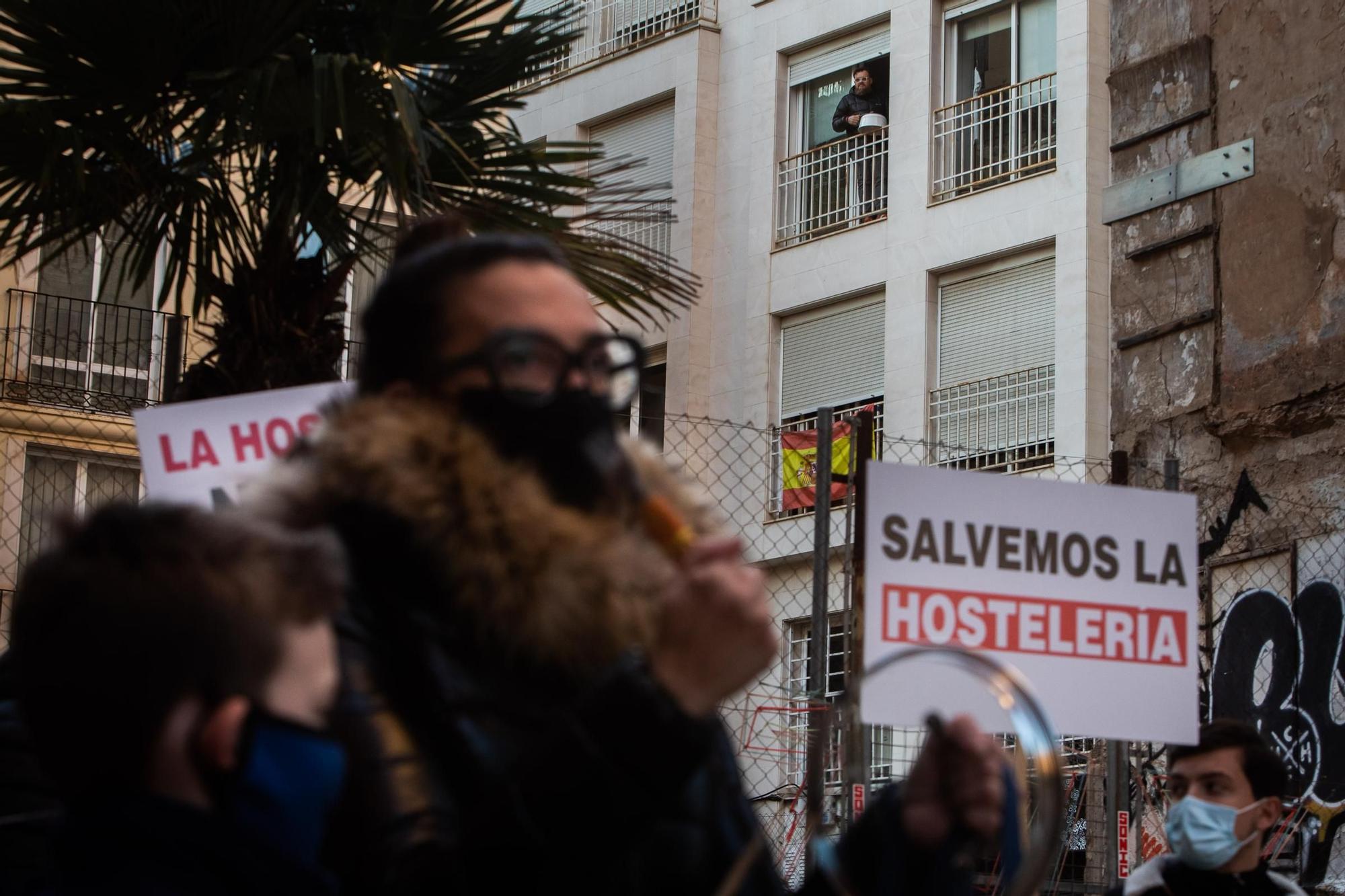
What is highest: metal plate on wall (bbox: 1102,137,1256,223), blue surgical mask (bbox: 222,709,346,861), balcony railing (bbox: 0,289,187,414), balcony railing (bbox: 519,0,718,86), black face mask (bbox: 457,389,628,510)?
balcony railing (bbox: 519,0,718,86)

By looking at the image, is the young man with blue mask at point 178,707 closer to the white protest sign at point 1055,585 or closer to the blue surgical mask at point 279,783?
the blue surgical mask at point 279,783

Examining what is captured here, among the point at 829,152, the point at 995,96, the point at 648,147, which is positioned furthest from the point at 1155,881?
the point at 648,147

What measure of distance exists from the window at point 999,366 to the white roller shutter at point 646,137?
171 inches

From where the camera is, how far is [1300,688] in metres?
10.0

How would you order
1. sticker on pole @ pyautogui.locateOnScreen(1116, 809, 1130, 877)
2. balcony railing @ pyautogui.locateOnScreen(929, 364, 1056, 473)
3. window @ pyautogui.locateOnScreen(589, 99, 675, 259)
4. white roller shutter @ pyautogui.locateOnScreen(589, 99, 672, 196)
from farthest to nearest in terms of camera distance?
white roller shutter @ pyautogui.locateOnScreen(589, 99, 672, 196) < window @ pyautogui.locateOnScreen(589, 99, 675, 259) < balcony railing @ pyautogui.locateOnScreen(929, 364, 1056, 473) < sticker on pole @ pyautogui.locateOnScreen(1116, 809, 1130, 877)

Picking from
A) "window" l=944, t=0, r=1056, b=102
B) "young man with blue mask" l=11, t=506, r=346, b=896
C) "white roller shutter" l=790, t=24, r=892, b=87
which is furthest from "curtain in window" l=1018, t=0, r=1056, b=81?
"young man with blue mask" l=11, t=506, r=346, b=896

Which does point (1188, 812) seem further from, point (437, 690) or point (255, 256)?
point (255, 256)

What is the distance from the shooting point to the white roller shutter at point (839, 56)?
909 inches

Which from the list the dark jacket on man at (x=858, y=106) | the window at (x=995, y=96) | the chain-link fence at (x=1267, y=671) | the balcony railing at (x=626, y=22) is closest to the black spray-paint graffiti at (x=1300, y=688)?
the chain-link fence at (x=1267, y=671)

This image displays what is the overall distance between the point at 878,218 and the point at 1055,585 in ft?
56.0

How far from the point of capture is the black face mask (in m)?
2.10

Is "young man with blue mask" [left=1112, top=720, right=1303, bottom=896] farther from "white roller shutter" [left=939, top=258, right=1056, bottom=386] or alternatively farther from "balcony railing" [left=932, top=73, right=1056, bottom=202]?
"balcony railing" [left=932, top=73, right=1056, bottom=202]

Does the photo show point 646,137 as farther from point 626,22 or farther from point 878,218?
point 878,218

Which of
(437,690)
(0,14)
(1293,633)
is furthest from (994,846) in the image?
(1293,633)
